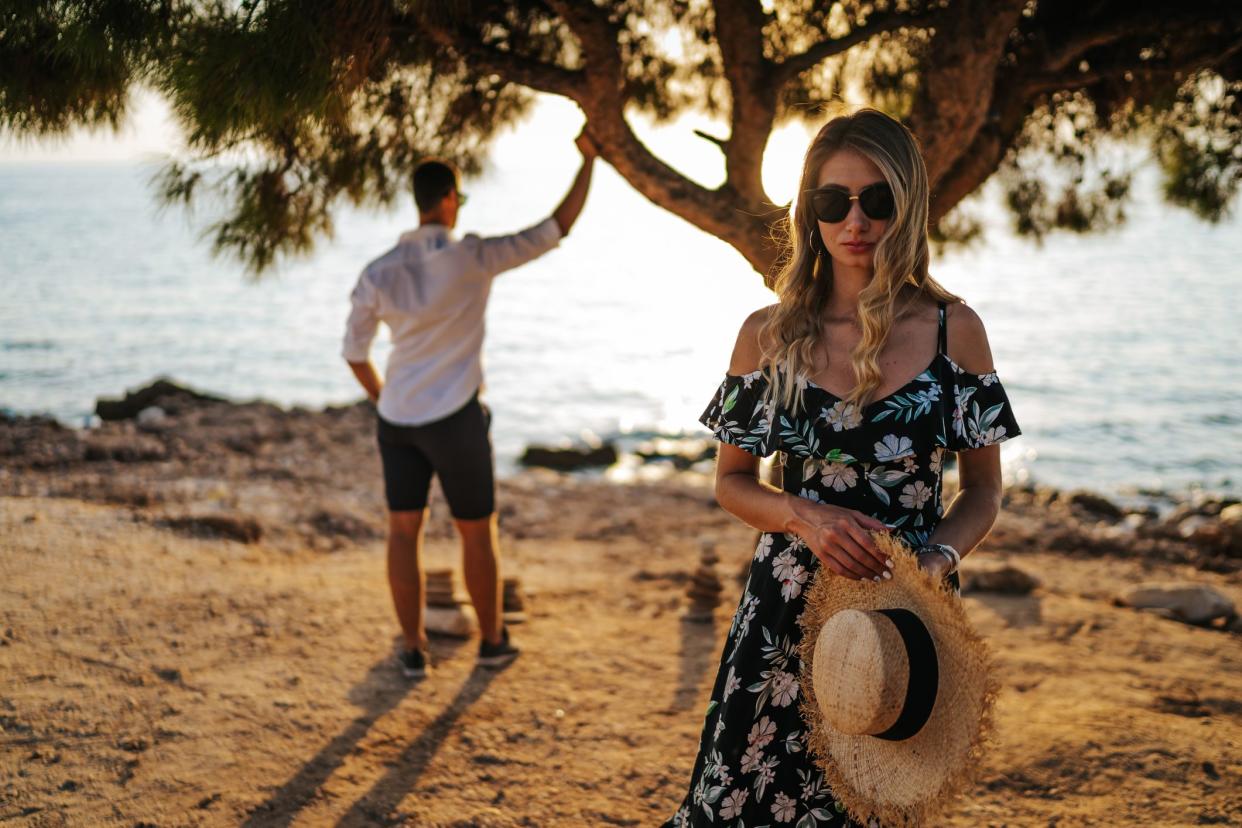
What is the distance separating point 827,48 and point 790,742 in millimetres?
2867

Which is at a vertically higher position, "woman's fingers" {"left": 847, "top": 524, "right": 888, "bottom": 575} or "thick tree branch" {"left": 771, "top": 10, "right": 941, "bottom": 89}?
"thick tree branch" {"left": 771, "top": 10, "right": 941, "bottom": 89}

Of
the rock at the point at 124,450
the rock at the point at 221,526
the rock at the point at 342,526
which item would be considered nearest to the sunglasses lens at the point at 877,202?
the rock at the point at 221,526

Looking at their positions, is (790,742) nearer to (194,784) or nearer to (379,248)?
(194,784)

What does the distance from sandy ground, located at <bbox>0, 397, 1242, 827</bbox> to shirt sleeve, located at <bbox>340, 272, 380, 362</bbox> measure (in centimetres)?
139

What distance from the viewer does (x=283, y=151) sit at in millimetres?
4273

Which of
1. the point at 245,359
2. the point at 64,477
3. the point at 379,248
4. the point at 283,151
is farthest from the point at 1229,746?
the point at 379,248

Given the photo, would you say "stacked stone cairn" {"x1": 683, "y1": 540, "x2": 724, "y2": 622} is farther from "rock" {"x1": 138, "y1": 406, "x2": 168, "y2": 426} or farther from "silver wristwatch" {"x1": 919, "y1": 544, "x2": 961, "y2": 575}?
"rock" {"x1": 138, "y1": 406, "x2": 168, "y2": 426}

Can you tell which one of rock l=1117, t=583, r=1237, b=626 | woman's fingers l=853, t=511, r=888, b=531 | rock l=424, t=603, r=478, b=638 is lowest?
rock l=424, t=603, r=478, b=638

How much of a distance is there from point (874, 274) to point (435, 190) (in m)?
2.54

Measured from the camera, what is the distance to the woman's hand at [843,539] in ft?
6.36

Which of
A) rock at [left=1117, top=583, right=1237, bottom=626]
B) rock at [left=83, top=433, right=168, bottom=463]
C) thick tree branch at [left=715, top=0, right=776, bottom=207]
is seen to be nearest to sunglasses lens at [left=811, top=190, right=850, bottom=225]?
thick tree branch at [left=715, top=0, right=776, bottom=207]

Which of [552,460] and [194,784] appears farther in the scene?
[552,460]

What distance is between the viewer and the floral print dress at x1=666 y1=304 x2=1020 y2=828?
209 centimetres

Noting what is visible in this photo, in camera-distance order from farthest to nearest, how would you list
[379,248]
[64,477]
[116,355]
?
1. [379,248]
2. [116,355]
3. [64,477]
